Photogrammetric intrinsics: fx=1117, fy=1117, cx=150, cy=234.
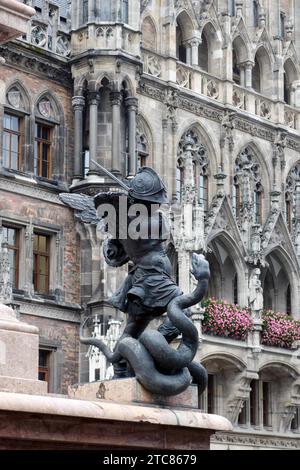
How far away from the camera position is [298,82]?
35.8 m

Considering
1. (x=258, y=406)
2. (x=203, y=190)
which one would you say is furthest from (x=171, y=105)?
(x=258, y=406)

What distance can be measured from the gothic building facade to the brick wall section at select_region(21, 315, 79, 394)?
0.03 m

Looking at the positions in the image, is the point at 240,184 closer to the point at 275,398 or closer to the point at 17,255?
the point at 275,398

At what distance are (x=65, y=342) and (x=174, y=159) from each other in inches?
246

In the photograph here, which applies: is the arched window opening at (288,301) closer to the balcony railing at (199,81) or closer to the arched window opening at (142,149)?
the balcony railing at (199,81)

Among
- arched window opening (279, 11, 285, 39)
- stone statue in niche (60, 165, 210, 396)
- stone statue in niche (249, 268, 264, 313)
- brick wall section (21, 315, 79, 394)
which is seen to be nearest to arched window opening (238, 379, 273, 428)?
stone statue in niche (249, 268, 264, 313)

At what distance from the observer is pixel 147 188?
10.1 metres

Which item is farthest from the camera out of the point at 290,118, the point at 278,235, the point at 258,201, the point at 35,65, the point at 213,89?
the point at 290,118

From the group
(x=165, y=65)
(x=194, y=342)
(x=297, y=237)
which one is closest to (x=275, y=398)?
(x=297, y=237)

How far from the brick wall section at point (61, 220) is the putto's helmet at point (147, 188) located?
54.3 ft

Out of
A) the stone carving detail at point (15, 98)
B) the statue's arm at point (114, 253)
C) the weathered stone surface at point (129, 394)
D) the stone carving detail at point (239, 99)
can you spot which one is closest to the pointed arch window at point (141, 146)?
the stone carving detail at point (15, 98)

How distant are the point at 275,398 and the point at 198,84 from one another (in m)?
9.31

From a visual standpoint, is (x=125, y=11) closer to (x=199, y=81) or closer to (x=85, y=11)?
(x=85, y=11)

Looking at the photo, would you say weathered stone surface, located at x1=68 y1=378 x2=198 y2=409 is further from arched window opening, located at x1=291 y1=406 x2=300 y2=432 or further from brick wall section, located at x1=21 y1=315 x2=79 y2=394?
arched window opening, located at x1=291 y1=406 x2=300 y2=432
